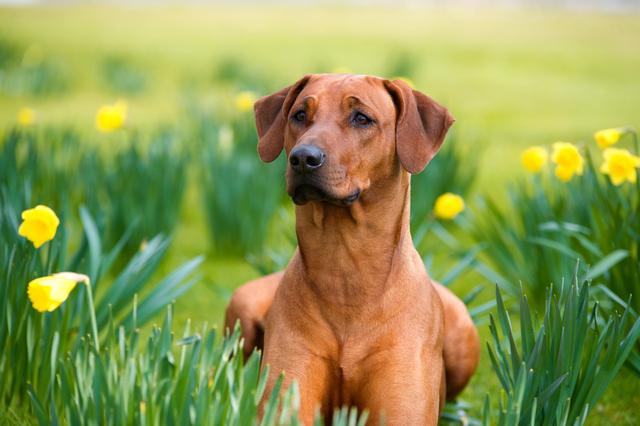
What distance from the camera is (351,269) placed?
110 inches

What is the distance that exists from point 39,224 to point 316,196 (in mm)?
844

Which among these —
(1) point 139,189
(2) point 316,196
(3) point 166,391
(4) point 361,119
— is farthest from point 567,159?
(1) point 139,189

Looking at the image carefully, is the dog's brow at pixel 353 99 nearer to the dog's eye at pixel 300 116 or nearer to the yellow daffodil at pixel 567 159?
the dog's eye at pixel 300 116

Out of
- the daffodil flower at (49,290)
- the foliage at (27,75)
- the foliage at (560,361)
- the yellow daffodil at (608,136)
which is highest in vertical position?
the foliage at (27,75)

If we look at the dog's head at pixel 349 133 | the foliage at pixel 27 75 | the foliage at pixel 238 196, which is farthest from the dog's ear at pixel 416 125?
the foliage at pixel 27 75

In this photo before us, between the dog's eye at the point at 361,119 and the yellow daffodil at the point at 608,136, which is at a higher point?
the dog's eye at the point at 361,119

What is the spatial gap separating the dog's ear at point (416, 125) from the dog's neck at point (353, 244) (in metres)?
0.11

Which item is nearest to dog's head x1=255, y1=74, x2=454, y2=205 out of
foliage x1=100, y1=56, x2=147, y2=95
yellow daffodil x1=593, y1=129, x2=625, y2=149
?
yellow daffodil x1=593, y1=129, x2=625, y2=149

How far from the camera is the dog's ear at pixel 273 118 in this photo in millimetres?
2988

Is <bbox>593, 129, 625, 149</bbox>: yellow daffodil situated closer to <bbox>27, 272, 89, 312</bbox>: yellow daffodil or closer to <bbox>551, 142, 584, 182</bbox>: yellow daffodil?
<bbox>551, 142, 584, 182</bbox>: yellow daffodil

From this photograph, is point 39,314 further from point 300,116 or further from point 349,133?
point 349,133

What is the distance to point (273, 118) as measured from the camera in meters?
3.10

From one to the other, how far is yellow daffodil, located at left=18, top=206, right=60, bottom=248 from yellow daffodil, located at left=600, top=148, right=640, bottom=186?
220 centimetres

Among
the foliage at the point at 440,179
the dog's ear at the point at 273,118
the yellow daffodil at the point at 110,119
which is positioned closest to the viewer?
the dog's ear at the point at 273,118
